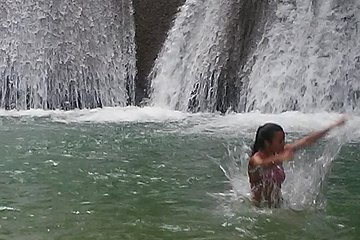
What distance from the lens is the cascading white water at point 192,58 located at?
14953 millimetres

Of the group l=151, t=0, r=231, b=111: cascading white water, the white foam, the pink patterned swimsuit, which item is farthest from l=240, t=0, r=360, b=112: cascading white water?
the pink patterned swimsuit

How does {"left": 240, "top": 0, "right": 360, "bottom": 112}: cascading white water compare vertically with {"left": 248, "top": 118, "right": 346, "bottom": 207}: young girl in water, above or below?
above

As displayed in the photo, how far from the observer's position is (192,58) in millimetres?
15703

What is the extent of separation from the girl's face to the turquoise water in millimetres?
504

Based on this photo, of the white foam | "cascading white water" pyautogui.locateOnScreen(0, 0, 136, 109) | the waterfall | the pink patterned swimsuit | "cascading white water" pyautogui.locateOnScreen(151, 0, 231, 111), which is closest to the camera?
the pink patterned swimsuit

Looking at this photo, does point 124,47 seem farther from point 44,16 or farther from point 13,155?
point 13,155

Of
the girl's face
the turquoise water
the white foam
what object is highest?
the girl's face

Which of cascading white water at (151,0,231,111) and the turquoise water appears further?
cascading white water at (151,0,231,111)

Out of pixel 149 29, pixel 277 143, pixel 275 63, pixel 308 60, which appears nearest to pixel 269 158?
pixel 277 143

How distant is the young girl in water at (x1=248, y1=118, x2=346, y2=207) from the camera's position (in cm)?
547

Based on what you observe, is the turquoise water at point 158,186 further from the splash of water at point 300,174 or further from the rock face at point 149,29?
the rock face at point 149,29

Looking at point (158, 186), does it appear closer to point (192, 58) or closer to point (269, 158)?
point (269, 158)

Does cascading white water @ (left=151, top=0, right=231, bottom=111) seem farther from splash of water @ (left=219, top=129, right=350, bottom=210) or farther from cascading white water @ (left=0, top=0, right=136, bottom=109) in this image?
splash of water @ (left=219, top=129, right=350, bottom=210)

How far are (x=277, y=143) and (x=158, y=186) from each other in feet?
5.54
